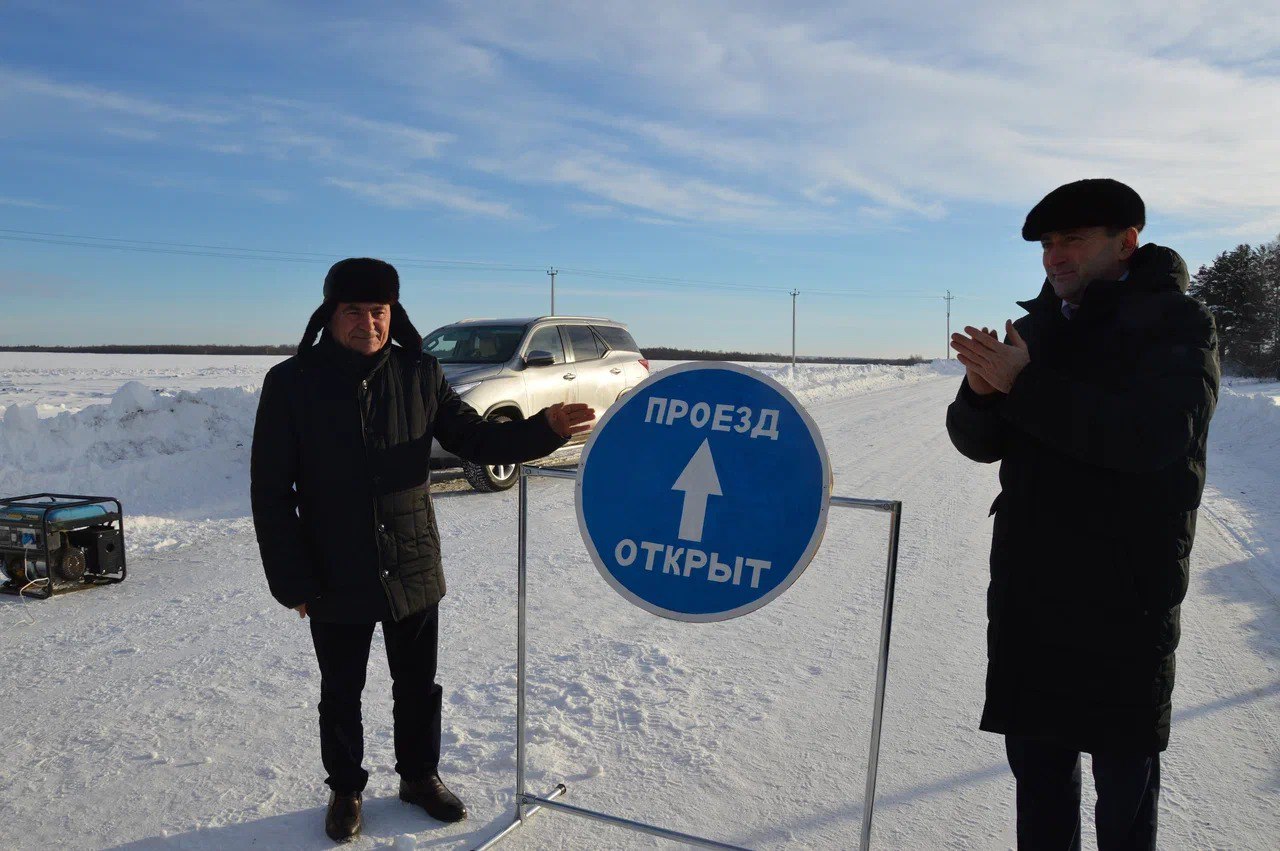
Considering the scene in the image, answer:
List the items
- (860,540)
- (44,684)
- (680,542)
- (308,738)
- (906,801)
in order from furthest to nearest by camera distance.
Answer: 1. (860,540)
2. (44,684)
3. (308,738)
4. (906,801)
5. (680,542)

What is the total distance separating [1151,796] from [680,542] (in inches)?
56.1

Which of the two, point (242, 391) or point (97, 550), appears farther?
point (242, 391)

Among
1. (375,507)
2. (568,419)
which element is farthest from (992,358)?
(375,507)

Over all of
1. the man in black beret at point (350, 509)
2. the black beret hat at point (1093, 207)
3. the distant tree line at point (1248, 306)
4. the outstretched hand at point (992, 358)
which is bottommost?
the man in black beret at point (350, 509)

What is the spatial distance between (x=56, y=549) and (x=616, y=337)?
789cm

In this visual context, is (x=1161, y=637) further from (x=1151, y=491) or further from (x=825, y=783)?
(x=825, y=783)

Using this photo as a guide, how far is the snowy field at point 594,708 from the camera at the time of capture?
326 cm

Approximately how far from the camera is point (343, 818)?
10.3 ft

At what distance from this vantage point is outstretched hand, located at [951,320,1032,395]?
2.22 metres

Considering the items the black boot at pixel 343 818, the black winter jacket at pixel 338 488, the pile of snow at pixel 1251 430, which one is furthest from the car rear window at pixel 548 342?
the pile of snow at pixel 1251 430

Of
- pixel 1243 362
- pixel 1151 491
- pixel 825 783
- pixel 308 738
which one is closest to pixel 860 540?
pixel 825 783

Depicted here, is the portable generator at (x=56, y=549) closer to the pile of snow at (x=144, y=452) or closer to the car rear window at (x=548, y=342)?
the pile of snow at (x=144, y=452)

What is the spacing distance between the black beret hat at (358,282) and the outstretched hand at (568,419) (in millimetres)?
731

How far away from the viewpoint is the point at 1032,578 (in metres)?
2.36
